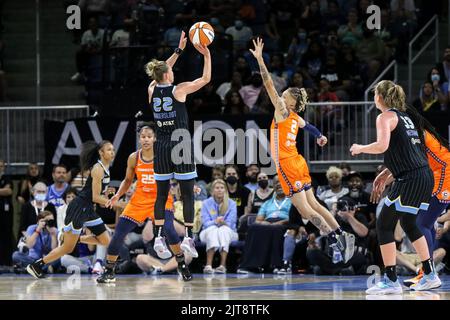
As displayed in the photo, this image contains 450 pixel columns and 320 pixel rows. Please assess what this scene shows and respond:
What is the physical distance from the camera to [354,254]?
15.0 meters

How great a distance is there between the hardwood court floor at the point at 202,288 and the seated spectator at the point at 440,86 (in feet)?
12.8

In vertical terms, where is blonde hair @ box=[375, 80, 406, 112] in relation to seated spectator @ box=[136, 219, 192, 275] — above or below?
above

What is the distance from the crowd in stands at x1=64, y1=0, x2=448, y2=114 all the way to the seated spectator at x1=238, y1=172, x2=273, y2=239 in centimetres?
189

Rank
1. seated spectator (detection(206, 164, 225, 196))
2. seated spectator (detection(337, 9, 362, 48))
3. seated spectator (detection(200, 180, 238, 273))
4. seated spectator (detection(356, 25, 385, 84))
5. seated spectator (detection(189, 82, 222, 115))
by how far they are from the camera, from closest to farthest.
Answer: seated spectator (detection(200, 180, 238, 273)) → seated spectator (detection(206, 164, 225, 196)) → seated spectator (detection(189, 82, 222, 115)) → seated spectator (detection(356, 25, 385, 84)) → seated spectator (detection(337, 9, 362, 48))

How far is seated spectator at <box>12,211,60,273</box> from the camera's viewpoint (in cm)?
1620

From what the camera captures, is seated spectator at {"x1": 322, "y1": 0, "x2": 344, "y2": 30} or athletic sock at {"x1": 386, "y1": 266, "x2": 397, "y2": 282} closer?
athletic sock at {"x1": 386, "y1": 266, "x2": 397, "y2": 282}

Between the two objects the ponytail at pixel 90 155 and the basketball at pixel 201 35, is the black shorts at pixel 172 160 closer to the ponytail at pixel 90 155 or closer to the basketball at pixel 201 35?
the ponytail at pixel 90 155

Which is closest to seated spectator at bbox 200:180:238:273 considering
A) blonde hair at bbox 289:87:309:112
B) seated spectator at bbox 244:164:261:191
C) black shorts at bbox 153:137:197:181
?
seated spectator at bbox 244:164:261:191

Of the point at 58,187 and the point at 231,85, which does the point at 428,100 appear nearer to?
the point at 231,85

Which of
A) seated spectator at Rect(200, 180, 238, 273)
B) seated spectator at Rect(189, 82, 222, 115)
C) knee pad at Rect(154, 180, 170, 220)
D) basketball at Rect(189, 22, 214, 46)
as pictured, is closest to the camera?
basketball at Rect(189, 22, 214, 46)

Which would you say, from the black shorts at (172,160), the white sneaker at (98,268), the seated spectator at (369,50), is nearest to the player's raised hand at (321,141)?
the black shorts at (172,160)

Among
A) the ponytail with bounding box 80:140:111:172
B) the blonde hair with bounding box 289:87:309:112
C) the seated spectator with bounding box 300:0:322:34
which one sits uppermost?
the seated spectator with bounding box 300:0:322:34

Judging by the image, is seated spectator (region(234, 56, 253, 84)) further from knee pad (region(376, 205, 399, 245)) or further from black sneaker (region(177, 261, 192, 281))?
knee pad (region(376, 205, 399, 245))
